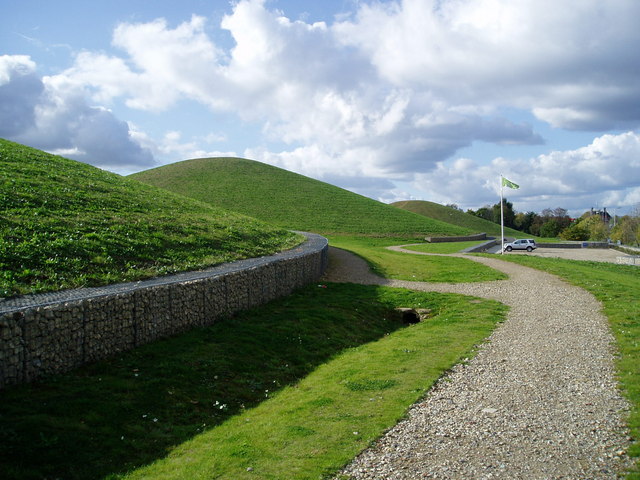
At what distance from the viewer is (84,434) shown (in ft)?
24.5

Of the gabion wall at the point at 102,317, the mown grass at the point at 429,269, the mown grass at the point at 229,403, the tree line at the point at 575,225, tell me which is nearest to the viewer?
the mown grass at the point at 229,403

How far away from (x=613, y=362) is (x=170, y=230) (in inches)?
704

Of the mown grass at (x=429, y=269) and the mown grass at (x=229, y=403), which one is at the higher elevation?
the mown grass at (x=429, y=269)

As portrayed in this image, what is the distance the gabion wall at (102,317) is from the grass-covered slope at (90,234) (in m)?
1.45

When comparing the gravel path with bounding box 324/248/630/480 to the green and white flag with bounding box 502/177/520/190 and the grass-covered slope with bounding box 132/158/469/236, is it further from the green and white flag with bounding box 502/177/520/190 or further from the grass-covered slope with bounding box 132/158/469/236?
the grass-covered slope with bounding box 132/158/469/236

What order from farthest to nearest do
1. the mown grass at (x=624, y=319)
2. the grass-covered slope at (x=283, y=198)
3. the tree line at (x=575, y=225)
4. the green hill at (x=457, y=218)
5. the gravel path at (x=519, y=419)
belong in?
the green hill at (x=457, y=218) < the tree line at (x=575, y=225) < the grass-covered slope at (x=283, y=198) < the mown grass at (x=624, y=319) < the gravel path at (x=519, y=419)

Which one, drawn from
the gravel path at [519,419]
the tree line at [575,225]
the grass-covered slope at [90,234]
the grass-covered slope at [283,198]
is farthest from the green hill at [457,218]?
the gravel path at [519,419]

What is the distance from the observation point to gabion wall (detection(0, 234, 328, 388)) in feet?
27.6

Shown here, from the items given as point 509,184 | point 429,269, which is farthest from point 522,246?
point 429,269

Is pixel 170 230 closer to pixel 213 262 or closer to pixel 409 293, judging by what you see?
pixel 213 262

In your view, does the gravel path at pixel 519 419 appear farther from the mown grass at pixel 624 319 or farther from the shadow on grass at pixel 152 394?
the shadow on grass at pixel 152 394

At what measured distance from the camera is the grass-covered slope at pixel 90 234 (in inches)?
546

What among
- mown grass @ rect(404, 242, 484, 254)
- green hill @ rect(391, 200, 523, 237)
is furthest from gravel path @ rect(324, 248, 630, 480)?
green hill @ rect(391, 200, 523, 237)

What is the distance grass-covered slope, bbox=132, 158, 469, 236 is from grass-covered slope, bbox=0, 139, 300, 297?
3610 centimetres
